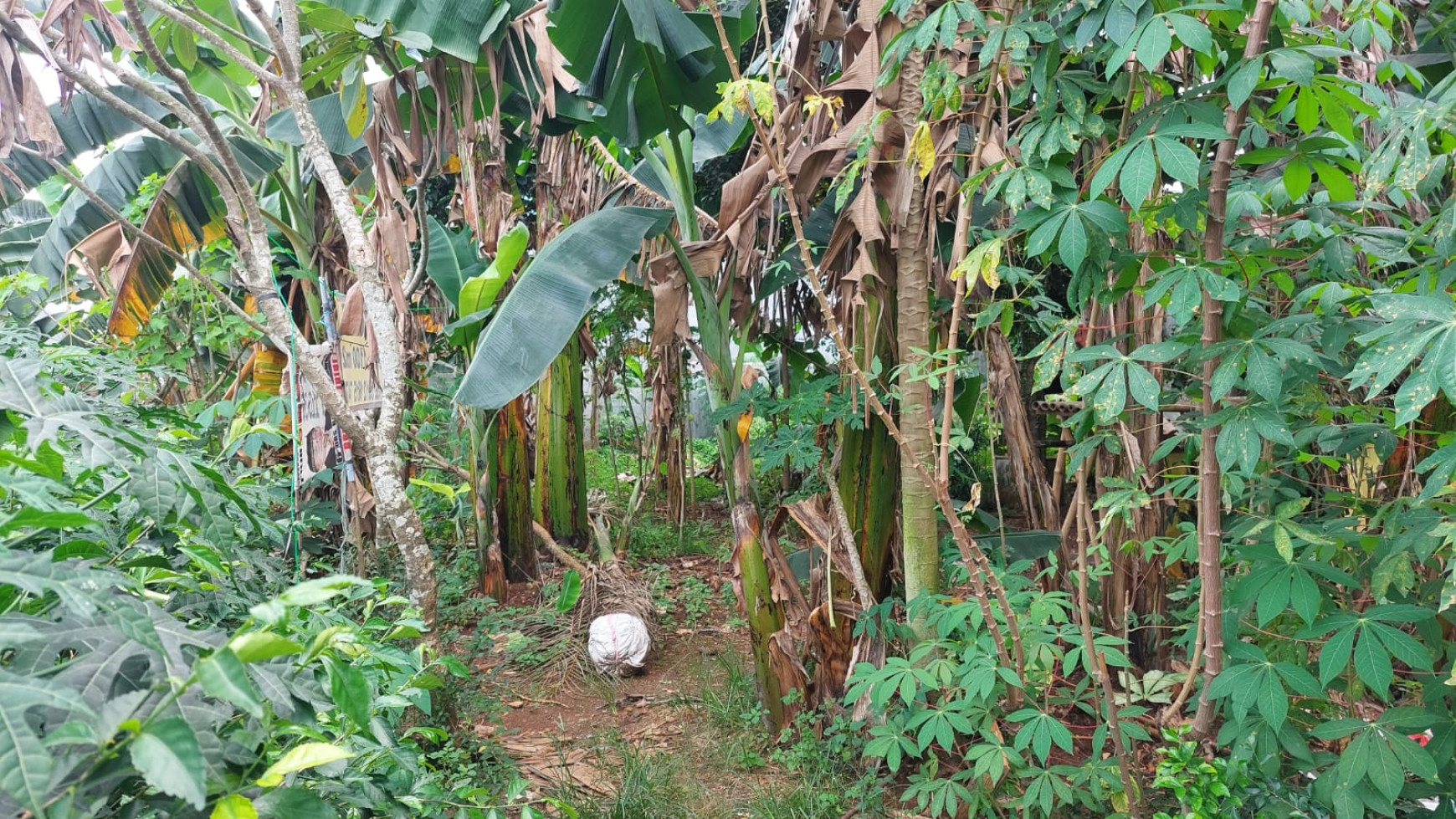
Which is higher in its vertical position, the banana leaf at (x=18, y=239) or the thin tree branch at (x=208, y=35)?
the thin tree branch at (x=208, y=35)

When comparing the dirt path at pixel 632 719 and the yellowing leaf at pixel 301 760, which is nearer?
the yellowing leaf at pixel 301 760

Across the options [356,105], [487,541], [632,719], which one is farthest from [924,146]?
[487,541]

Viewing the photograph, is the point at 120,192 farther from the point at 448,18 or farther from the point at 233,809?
the point at 233,809

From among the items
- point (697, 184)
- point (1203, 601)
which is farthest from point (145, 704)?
point (697, 184)

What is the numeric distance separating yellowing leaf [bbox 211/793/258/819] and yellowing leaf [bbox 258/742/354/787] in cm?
3

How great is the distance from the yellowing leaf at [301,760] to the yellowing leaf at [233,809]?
0.09 ft

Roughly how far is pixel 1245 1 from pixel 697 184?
4.43m

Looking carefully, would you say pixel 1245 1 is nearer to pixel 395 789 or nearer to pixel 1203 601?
pixel 1203 601

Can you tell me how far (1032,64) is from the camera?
181cm

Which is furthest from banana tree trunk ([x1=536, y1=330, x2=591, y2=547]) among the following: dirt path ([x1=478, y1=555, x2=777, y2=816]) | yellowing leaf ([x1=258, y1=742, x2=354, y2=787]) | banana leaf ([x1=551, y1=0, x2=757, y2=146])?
yellowing leaf ([x1=258, y1=742, x2=354, y2=787])

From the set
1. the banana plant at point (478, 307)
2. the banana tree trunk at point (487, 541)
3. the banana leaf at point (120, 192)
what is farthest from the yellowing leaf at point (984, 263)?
the banana leaf at point (120, 192)

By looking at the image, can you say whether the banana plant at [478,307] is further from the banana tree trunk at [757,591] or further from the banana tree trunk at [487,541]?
the banana tree trunk at [757,591]

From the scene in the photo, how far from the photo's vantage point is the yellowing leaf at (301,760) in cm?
79

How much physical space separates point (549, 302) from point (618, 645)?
1755 millimetres
